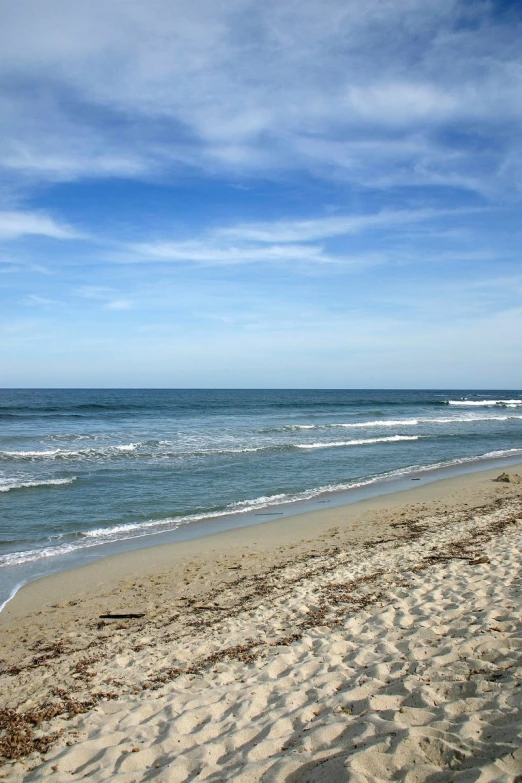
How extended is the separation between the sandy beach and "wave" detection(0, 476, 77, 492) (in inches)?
304

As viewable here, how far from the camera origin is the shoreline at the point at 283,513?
33.3 feet

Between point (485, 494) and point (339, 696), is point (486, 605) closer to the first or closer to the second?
point (339, 696)

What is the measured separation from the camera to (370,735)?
12.7 ft

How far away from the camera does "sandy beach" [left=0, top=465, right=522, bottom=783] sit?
12.4 ft

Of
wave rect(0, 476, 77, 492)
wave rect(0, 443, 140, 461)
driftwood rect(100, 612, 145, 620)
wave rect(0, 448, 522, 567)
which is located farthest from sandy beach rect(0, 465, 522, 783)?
wave rect(0, 443, 140, 461)

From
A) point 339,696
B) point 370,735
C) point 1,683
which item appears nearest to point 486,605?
point 339,696

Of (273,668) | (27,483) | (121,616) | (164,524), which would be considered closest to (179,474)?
(27,483)

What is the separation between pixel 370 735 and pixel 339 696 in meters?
0.75

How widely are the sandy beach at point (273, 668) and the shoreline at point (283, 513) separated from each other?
15.1 inches

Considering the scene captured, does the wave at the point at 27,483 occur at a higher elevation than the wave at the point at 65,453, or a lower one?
lower

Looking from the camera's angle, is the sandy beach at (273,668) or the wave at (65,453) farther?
the wave at (65,453)

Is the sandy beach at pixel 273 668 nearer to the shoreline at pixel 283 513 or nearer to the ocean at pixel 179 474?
the shoreline at pixel 283 513

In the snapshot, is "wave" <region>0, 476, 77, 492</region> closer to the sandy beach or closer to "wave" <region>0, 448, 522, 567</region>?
"wave" <region>0, 448, 522, 567</region>

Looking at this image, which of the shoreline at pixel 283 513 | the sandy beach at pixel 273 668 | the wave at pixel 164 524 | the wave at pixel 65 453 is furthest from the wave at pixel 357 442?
the sandy beach at pixel 273 668
